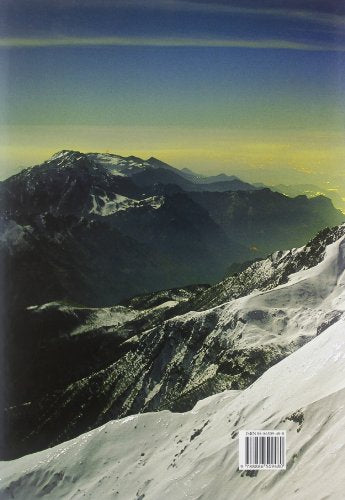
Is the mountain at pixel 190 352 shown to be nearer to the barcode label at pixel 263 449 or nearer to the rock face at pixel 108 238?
the rock face at pixel 108 238

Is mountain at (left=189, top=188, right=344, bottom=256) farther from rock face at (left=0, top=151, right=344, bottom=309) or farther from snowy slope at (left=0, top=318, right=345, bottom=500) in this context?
snowy slope at (left=0, top=318, right=345, bottom=500)

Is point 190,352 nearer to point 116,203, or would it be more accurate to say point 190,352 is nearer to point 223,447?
point 223,447

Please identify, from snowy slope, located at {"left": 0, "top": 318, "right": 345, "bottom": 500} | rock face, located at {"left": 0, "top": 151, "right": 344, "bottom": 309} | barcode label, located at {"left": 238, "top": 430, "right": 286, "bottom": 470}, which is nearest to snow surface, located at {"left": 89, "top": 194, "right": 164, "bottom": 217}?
rock face, located at {"left": 0, "top": 151, "right": 344, "bottom": 309}

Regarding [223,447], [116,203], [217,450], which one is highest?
[116,203]

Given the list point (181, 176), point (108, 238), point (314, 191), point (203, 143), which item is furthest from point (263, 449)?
point (108, 238)

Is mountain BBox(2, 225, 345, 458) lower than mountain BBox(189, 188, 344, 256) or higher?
lower

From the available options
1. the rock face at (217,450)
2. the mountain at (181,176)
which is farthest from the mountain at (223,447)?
the mountain at (181,176)
